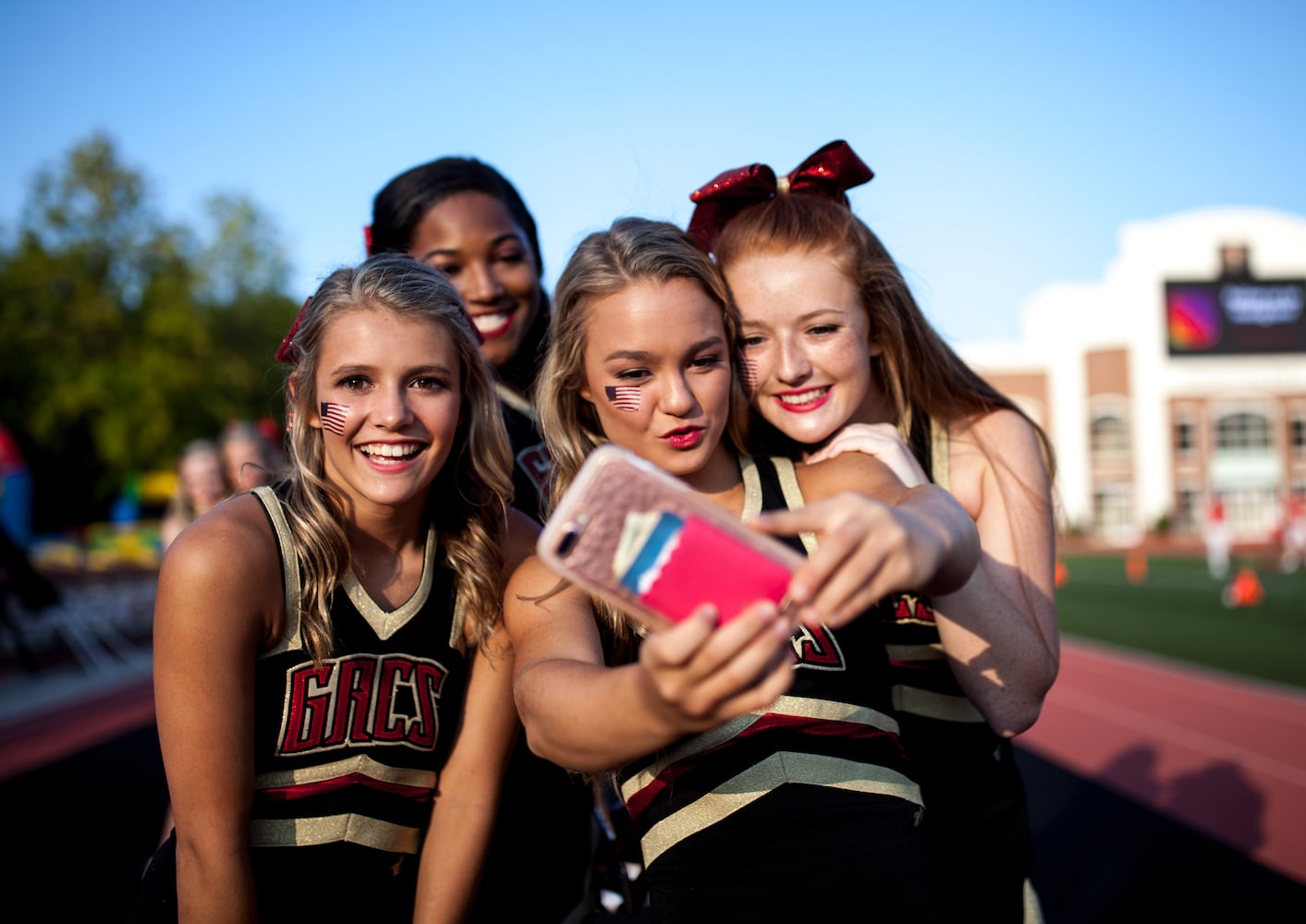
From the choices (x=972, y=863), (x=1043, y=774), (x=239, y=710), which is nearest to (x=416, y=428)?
(x=239, y=710)

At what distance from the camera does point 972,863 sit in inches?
92.9

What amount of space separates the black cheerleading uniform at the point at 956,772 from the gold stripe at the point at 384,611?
3.46ft

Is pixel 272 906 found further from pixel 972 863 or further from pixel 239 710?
pixel 972 863

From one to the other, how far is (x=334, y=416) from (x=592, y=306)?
0.63m

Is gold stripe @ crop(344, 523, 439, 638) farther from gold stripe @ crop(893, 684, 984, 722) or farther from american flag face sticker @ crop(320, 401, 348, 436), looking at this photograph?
gold stripe @ crop(893, 684, 984, 722)

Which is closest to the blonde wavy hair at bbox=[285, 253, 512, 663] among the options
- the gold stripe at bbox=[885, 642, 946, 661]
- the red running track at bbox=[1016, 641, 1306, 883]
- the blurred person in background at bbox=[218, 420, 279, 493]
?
the gold stripe at bbox=[885, 642, 946, 661]

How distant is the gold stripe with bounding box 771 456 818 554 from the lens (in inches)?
79.6

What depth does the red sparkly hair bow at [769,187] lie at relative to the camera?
244cm

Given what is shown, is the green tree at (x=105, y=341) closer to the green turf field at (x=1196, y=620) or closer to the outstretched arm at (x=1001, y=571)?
the green turf field at (x=1196, y=620)

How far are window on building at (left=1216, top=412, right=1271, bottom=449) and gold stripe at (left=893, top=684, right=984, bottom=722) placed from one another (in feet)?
165

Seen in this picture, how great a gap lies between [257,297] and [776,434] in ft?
103

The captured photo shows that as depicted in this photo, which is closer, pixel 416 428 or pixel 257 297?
pixel 416 428

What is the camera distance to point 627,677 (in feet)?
4.46

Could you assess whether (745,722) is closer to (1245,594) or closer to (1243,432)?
(1245,594)
